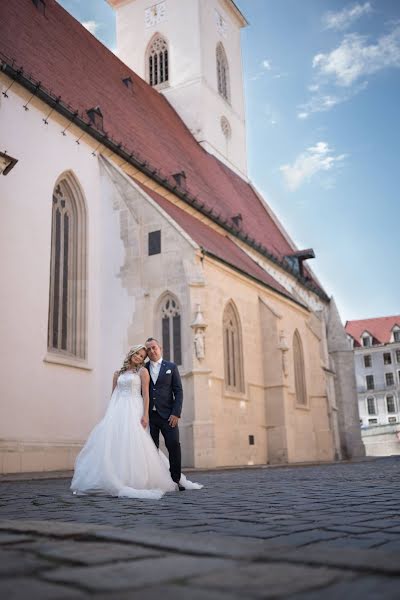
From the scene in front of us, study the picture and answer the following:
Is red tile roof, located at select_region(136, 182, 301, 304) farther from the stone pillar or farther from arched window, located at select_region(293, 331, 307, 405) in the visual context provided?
the stone pillar

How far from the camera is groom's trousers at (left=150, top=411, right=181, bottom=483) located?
7086 mm

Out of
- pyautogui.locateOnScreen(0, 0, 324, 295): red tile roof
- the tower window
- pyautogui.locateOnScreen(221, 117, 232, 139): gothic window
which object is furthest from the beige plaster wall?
pyautogui.locateOnScreen(221, 117, 232, 139): gothic window

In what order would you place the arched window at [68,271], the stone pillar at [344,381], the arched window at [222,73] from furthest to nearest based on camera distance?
the arched window at [222,73], the stone pillar at [344,381], the arched window at [68,271]

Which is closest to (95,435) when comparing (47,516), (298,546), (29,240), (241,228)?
(47,516)

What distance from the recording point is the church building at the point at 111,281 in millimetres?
12297

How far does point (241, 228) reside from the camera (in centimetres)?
2153

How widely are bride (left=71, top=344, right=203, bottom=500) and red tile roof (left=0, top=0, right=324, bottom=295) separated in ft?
31.5

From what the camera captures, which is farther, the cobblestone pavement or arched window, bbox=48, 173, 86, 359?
arched window, bbox=48, 173, 86, 359

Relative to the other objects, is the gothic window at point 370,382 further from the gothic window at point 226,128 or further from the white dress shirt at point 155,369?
the white dress shirt at point 155,369

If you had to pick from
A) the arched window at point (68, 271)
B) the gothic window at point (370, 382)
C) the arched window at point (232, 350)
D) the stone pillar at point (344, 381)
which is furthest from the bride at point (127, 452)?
the gothic window at point (370, 382)

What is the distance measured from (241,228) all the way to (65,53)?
26.9ft

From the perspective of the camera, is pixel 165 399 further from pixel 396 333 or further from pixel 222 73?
pixel 396 333

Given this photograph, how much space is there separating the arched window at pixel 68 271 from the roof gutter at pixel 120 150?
1.48 meters

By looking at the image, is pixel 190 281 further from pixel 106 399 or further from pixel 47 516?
pixel 47 516
